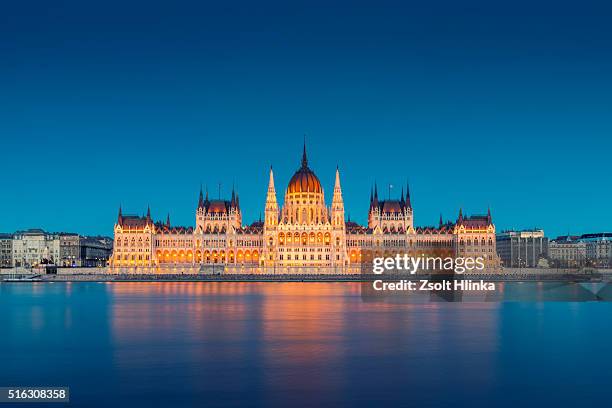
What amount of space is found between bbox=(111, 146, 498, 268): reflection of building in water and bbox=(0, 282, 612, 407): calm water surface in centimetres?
9130

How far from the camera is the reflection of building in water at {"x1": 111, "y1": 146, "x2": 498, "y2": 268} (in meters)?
167

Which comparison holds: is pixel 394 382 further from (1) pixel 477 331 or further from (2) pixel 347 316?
(2) pixel 347 316

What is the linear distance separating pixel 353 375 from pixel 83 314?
37293mm

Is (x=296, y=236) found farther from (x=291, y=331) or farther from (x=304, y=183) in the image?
(x=291, y=331)

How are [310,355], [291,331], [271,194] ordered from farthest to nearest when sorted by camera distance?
[271,194] → [291,331] → [310,355]

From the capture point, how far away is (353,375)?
38.4 m

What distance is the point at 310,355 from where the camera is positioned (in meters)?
44.3

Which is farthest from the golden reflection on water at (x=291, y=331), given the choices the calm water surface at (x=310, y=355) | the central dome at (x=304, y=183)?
the central dome at (x=304, y=183)

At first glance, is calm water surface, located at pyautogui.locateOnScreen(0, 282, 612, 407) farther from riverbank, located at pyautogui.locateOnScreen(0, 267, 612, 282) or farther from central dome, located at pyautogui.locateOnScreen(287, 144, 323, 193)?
central dome, located at pyautogui.locateOnScreen(287, 144, 323, 193)

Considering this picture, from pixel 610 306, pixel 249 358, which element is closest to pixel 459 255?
pixel 610 306

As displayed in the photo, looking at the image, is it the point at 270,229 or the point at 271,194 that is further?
the point at 271,194

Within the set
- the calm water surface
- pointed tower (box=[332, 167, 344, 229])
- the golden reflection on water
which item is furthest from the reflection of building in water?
the calm water surface

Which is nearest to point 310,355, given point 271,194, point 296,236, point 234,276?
point 234,276

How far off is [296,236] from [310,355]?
4851 inches
